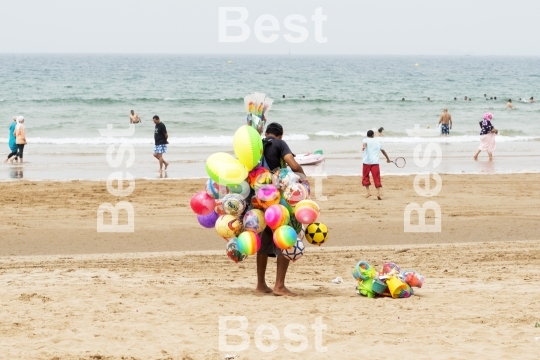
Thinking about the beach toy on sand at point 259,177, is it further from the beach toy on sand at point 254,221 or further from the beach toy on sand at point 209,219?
the beach toy on sand at point 209,219

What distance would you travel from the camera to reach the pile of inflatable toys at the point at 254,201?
7.09 metres

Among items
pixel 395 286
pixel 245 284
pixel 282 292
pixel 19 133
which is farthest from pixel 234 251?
pixel 19 133

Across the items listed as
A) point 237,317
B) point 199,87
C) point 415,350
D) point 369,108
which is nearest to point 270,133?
point 237,317

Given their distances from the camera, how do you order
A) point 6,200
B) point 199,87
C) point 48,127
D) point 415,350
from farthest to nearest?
1. point 199,87
2. point 48,127
3. point 6,200
4. point 415,350

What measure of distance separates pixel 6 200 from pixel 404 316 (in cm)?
985

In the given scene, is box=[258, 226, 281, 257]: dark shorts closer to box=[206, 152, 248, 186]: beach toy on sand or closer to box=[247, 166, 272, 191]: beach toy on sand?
box=[247, 166, 272, 191]: beach toy on sand

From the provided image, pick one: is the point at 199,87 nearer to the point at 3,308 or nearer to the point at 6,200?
the point at 6,200

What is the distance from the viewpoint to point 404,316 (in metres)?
6.79

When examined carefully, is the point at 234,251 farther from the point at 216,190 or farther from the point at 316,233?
the point at 316,233

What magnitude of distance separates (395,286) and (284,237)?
4.32 feet

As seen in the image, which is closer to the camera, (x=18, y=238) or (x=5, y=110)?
(x=18, y=238)

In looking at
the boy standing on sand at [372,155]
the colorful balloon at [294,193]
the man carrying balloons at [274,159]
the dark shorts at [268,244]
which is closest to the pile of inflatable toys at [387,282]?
the man carrying balloons at [274,159]

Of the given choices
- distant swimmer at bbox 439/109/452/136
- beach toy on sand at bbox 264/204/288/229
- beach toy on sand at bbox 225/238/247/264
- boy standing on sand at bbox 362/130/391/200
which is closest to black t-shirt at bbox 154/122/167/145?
boy standing on sand at bbox 362/130/391/200

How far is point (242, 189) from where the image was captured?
7.23 m
